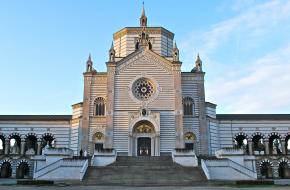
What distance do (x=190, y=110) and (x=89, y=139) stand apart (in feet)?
37.7

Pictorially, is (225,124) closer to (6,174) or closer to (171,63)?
(171,63)

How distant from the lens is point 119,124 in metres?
37.8

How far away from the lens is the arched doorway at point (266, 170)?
1547 inches

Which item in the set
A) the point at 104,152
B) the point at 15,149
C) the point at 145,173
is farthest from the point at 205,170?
the point at 15,149

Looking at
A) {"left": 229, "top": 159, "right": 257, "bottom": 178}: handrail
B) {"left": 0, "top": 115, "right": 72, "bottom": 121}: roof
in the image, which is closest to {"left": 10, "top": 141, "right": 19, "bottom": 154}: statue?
{"left": 0, "top": 115, "right": 72, "bottom": 121}: roof

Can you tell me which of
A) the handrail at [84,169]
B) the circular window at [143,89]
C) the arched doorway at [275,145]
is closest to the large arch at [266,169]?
the arched doorway at [275,145]

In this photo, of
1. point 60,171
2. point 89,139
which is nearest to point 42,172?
point 60,171

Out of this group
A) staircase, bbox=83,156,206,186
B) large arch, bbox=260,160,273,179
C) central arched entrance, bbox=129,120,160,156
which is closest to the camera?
staircase, bbox=83,156,206,186

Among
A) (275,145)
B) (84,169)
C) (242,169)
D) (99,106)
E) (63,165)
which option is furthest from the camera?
(275,145)

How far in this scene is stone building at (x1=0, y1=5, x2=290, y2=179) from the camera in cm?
3766

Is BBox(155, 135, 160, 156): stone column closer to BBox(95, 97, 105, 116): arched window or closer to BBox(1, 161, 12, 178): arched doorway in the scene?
BBox(95, 97, 105, 116): arched window

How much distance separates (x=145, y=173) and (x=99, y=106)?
14.9 m

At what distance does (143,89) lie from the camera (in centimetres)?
3959

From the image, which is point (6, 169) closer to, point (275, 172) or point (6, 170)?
point (6, 170)
